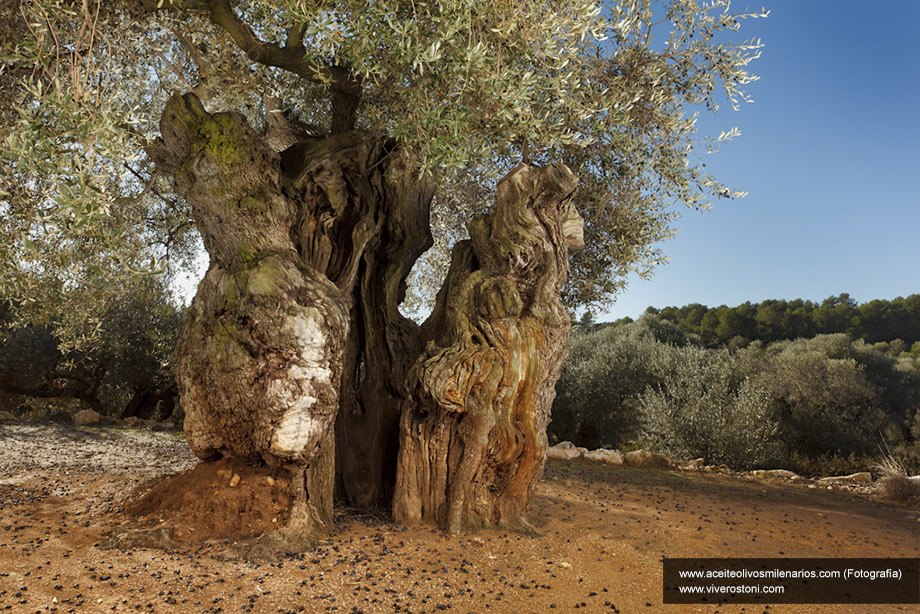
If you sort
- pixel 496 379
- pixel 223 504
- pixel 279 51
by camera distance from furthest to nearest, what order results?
1. pixel 279 51
2. pixel 496 379
3. pixel 223 504

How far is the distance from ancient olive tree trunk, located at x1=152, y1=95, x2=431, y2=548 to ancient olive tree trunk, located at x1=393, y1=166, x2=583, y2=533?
0.96 m

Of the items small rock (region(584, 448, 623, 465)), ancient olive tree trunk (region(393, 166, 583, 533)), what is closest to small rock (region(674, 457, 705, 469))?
small rock (region(584, 448, 623, 465))

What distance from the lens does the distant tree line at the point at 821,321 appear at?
3300cm

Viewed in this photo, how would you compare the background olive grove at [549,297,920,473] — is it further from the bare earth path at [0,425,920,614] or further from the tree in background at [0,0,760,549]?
the tree in background at [0,0,760,549]

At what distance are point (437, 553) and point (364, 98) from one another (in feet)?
20.6

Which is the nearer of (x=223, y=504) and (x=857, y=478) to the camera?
(x=223, y=504)

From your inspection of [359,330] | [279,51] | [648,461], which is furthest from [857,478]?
[279,51]

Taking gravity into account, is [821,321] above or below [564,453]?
above

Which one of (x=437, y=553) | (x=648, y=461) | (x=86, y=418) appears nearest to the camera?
(x=437, y=553)

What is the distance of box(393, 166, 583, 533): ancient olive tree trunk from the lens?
651cm

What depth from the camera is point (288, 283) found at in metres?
6.05

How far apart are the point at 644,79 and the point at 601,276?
10.5 feet

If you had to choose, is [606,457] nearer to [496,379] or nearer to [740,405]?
[740,405]

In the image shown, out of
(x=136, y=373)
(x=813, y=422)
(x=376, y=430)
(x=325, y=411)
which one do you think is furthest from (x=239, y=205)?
(x=813, y=422)
